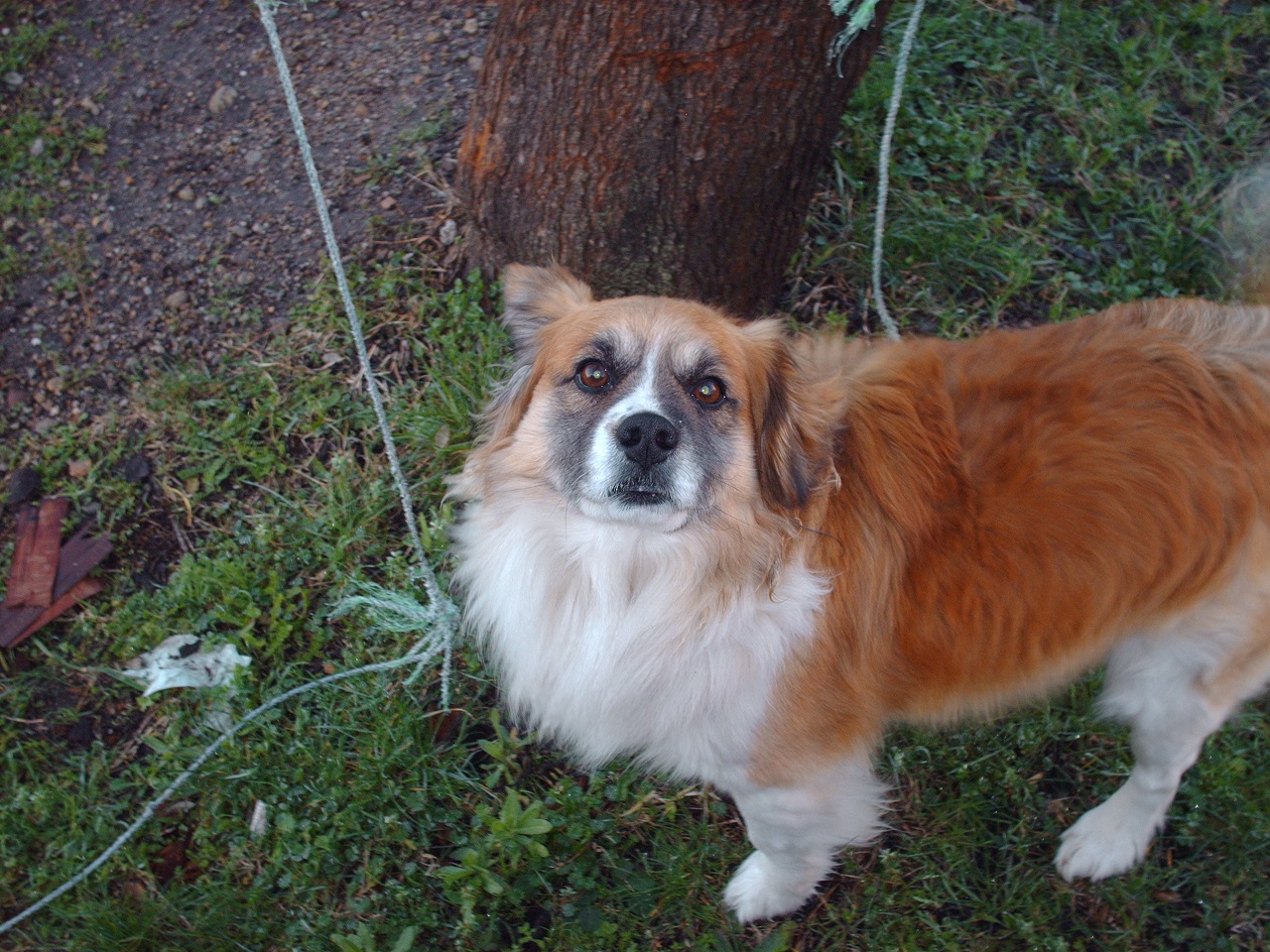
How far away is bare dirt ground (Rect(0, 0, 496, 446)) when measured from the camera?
3709mm

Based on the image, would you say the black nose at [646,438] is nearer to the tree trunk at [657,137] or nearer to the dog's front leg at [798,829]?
the dog's front leg at [798,829]

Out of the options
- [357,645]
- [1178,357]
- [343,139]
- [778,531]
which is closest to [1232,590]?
[1178,357]

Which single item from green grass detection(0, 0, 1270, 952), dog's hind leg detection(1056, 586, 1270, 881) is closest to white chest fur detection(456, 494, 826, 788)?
green grass detection(0, 0, 1270, 952)

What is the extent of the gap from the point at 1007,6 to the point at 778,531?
3439 mm

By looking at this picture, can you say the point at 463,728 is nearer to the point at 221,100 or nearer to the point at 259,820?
the point at 259,820

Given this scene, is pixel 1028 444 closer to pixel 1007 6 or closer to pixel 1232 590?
pixel 1232 590

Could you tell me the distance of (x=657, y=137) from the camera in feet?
9.60

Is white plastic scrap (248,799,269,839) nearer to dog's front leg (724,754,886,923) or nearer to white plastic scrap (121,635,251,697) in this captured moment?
white plastic scrap (121,635,251,697)

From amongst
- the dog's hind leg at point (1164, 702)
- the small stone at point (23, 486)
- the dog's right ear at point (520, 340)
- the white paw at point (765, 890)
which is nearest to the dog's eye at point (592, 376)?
the dog's right ear at point (520, 340)

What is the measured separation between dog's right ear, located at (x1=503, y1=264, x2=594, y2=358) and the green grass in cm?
99

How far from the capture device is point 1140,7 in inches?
165

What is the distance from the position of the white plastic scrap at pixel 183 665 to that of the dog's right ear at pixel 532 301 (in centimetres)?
156

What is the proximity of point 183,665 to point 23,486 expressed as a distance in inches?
41.2

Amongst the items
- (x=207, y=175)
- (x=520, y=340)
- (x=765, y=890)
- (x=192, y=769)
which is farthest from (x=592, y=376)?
(x=207, y=175)
